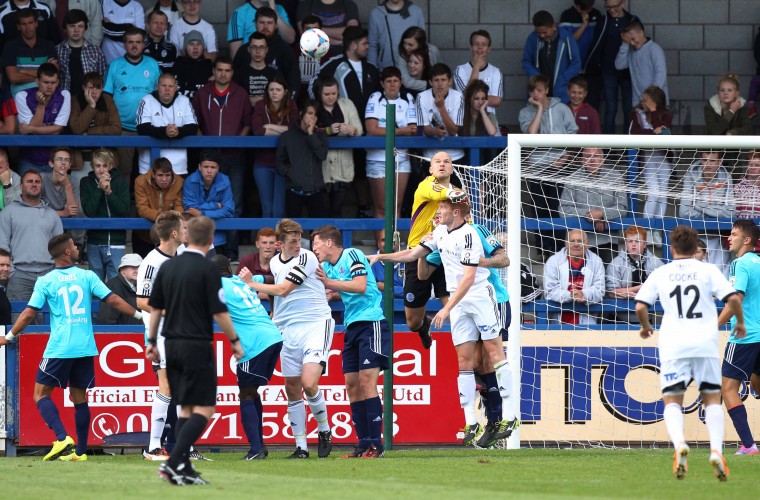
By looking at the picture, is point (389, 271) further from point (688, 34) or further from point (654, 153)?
point (688, 34)

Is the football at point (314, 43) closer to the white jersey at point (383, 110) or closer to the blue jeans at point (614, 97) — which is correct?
the white jersey at point (383, 110)

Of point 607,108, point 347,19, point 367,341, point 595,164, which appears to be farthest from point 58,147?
point 607,108

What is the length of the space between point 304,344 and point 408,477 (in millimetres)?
2475

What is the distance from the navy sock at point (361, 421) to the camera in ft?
36.8

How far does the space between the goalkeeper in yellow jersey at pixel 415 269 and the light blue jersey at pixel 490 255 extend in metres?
0.23

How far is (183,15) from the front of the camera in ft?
53.6

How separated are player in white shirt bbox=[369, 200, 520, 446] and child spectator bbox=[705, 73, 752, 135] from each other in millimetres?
5646

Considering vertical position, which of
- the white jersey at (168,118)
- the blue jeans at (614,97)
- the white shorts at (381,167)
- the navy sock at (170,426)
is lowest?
the navy sock at (170,426)

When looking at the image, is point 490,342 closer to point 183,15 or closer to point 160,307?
point 160,307

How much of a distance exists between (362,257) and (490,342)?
1.49 meters

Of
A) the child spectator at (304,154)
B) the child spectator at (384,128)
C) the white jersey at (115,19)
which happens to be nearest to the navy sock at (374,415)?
the child spectator at (304,154)

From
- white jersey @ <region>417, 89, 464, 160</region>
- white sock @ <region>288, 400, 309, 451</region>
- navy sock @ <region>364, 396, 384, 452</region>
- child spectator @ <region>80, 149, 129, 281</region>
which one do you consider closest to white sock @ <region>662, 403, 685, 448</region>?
navy sock @ <region>364, 396, 384, 452</region>

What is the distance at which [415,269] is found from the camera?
12.4 meters

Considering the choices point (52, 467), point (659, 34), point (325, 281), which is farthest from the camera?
point (659, 34)
